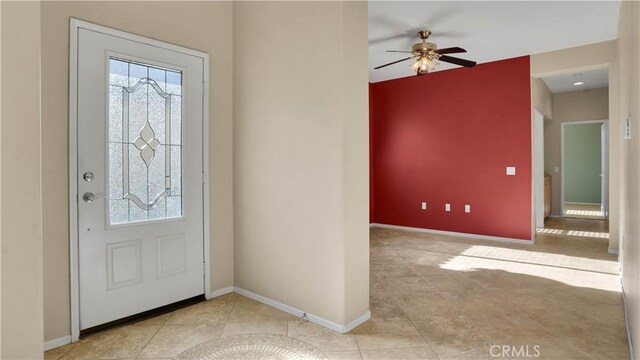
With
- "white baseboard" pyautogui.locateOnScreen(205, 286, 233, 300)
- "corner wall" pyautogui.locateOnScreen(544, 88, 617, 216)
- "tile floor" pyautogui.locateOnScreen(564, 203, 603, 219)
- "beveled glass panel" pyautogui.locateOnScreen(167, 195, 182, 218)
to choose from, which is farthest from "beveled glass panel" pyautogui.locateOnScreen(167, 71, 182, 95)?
"tile floor" pyautogui.locateOnScreen(564, 203, 603, 219)

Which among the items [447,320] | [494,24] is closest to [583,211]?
[494,24]

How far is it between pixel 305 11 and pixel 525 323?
2.78m

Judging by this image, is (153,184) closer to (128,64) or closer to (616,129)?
(128,64)

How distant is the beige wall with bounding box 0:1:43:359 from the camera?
3.84 feet

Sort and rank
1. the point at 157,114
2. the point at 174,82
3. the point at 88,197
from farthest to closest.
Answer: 1. the point at 174,82
2. the point at 157,114
3. the point at 88,197

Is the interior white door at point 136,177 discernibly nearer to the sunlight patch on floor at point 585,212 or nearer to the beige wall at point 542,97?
the beige wall at point 542,97

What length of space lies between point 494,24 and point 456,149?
223 centimetres

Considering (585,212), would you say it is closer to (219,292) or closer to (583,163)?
(583,163)

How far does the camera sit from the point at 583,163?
9.57m

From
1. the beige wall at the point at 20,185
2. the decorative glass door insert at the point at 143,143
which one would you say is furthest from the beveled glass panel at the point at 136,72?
the beige wall at the point at 20,185

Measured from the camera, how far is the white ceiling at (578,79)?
608 centimetres

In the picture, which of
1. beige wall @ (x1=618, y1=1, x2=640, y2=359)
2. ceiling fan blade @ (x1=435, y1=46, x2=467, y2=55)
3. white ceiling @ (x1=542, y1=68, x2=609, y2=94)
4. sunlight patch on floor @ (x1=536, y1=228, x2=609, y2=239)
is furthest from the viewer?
white ceiling @ (x1=542, y1=68, x2=609, y2=94)

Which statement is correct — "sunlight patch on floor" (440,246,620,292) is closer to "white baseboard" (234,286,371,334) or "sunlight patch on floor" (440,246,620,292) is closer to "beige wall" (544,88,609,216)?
"white baseboard" (234,286,371,334)

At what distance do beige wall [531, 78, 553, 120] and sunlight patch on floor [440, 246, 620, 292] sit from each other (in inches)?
90.4
